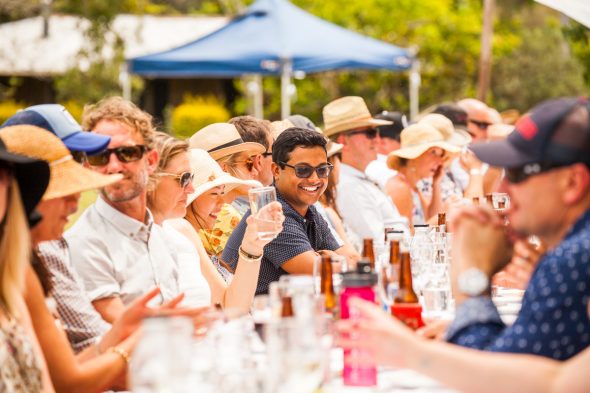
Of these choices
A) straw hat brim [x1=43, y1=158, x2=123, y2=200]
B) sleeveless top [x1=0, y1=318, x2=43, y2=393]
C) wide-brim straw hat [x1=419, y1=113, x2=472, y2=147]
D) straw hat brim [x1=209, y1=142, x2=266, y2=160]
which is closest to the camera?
sleeveless top [x1=0, y1=318, x2=43, y2=393]

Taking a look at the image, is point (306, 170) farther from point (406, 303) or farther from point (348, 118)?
point (348, 118)

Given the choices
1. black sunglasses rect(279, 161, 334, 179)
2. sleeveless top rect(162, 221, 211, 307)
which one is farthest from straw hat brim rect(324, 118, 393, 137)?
sleeveless top rect(162, 221, 211, 307)

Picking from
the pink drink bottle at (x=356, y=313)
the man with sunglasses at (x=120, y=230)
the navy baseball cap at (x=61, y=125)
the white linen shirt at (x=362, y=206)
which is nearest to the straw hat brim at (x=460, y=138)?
the white linen shirt at (x=362, y=206)

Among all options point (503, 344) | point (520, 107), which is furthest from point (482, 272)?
point (520, 107)

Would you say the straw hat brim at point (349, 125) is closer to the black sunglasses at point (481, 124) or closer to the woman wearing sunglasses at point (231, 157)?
the woman wearing sunglasses at point (231, 157)

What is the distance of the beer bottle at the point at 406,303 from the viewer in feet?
12.2

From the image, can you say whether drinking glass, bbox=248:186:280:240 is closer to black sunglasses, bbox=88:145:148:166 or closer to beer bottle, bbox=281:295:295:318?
black sunglasses, bbox=88:145:148:166

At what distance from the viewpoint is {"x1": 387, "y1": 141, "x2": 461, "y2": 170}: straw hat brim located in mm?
9109

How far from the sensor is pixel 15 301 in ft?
10.2

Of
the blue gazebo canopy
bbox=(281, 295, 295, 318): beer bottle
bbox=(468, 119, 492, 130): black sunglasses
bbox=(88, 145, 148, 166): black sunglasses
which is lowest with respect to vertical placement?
bbox=(281, 295, 295, 318): beer bottle

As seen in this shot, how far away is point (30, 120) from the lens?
13.6 ft

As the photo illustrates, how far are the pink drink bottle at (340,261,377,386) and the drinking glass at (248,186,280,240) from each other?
1.15 meters

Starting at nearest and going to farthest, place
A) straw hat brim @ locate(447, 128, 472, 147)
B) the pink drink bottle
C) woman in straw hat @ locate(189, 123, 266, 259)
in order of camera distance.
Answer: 1. the pink drink bottle
2. woman in straw hat @ locate(189, 123, 266, 259)
3. straw hat brim @ locate(447, 128, 472, 147)

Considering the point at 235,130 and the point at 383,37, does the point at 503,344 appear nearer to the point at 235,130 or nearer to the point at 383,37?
the point at 235,130
